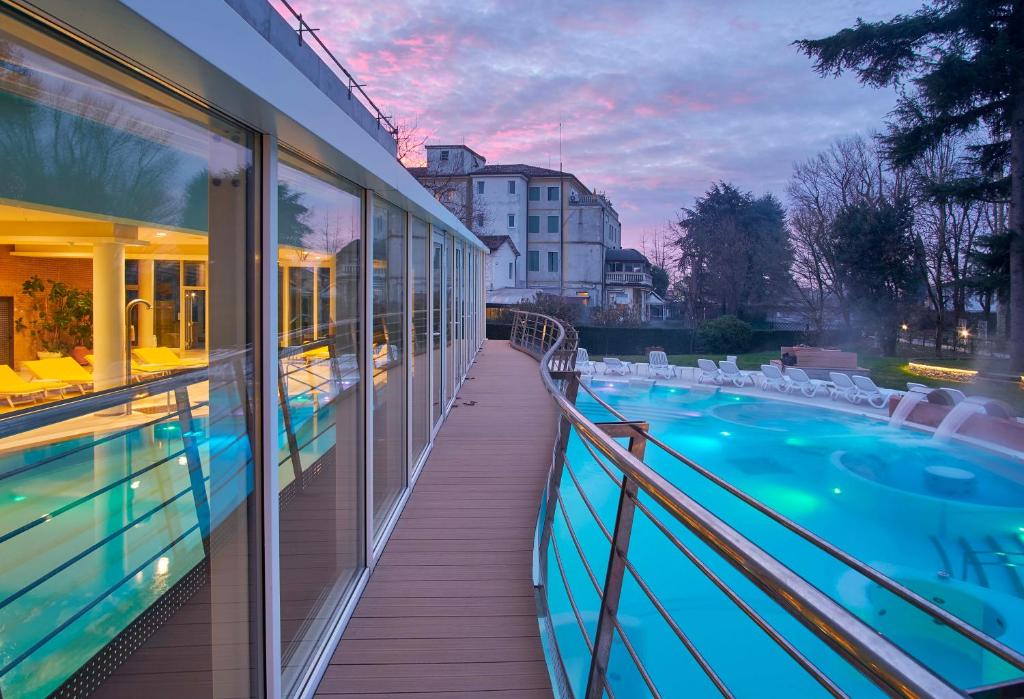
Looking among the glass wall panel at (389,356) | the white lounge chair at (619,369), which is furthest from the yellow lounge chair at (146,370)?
the white lounge chair at (619,369)

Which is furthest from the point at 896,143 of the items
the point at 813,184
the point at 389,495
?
the point at 389,495

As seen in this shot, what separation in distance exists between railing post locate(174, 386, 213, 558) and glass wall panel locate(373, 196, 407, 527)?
7.08 feet

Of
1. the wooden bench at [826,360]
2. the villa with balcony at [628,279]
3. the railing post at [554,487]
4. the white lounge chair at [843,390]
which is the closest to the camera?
the railing post at [554,487]

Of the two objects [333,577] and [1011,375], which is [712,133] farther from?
[333,577]

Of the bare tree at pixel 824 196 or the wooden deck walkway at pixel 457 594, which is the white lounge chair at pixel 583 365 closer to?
the bare tree at pixel 824 196

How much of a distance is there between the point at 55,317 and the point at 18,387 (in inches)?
5.6

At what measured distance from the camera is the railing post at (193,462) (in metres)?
1.78

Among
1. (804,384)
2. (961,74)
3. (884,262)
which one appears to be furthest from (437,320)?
(884,262)

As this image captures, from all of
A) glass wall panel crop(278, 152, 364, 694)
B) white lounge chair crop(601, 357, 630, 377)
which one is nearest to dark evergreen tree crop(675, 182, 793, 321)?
white lounge chair crop(601, 357, 630, 377)

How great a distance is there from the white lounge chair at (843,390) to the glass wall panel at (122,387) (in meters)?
17.8

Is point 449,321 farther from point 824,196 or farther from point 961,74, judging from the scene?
point 824,196

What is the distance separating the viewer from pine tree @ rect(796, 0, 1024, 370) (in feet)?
58.5

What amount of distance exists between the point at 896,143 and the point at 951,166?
1002 centimetres

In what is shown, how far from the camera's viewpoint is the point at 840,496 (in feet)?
35.5
